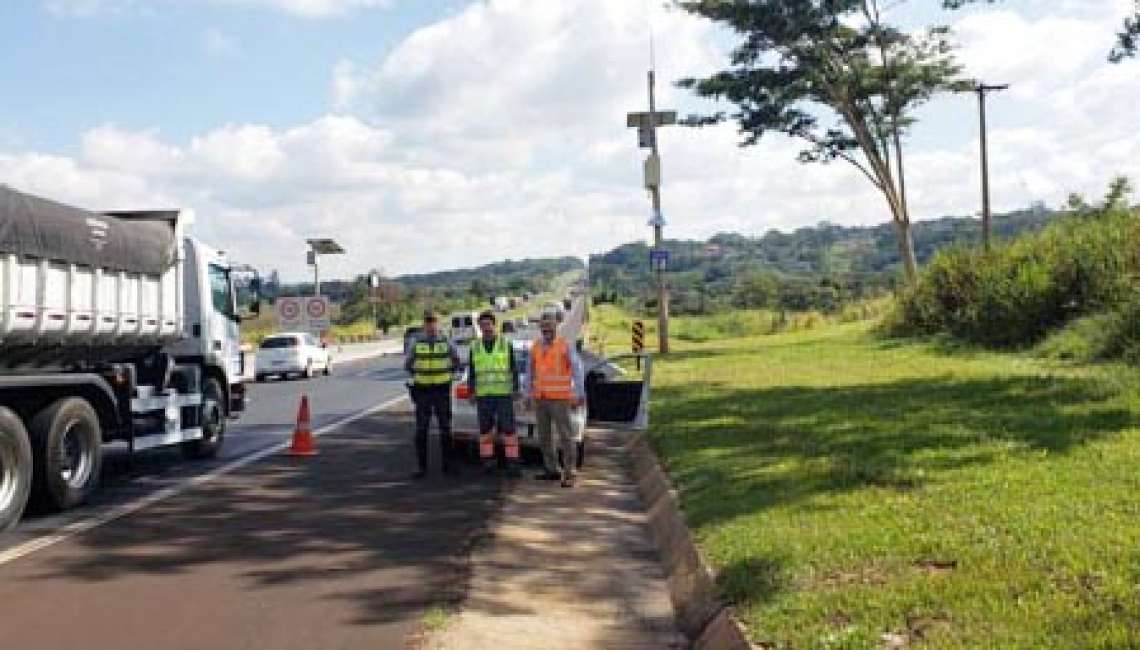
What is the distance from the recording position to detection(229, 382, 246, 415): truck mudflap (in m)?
16.5

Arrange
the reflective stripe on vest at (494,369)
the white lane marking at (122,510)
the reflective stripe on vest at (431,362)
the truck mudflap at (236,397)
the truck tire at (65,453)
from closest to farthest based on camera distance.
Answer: the white lane marking at (122,510)
the truck tire at (65,453)
the reflective stripe on vest at (494,369)
the reflective stripe on vest at (431,362)
the truck mudflap at (236,397)

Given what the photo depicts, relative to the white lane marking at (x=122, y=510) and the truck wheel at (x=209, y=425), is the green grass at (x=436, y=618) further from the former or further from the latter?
the truck wheel at (x=209, y=425)

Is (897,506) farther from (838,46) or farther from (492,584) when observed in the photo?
(838,46)

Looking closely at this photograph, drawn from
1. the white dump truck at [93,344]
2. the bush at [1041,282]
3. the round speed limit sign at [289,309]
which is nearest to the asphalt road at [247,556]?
the white dump truck at [93,344]

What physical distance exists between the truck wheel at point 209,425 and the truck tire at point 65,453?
319 centimetres

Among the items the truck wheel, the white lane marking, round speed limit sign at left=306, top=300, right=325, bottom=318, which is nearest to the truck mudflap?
the white lane marking

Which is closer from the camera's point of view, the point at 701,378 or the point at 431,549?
the point at 431,549

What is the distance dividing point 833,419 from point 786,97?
2214cm

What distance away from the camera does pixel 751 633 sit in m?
6.20

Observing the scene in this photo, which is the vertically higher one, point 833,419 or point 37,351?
point 37,351

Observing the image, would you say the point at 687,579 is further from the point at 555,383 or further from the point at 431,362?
the point at 431,362

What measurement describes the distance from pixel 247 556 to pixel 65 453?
318cm

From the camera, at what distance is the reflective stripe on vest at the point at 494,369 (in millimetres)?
13008

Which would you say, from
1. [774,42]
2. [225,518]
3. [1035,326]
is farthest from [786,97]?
[225,518]
